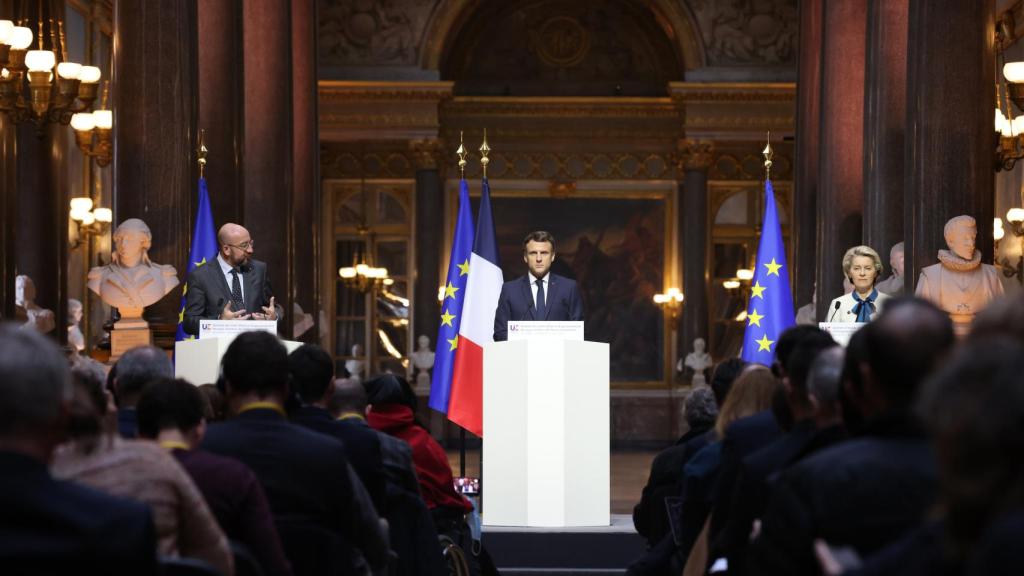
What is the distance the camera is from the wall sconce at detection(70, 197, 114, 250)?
783 inches

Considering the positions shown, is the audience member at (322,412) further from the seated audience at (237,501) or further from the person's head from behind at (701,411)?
the person's head from behind at (701,411)

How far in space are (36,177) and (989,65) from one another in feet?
38.5

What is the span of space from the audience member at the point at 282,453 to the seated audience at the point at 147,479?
2.85ft

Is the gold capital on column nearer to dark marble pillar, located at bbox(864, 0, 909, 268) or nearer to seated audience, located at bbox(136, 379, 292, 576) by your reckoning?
dark marble pillar, located at bbox(864, 0, 909, 268)

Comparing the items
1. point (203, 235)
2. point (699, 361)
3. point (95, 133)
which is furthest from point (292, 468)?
point (699, 361)

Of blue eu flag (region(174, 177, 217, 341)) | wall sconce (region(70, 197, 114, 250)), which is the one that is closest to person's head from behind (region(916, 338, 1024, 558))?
blue eu flag (region(174, 177, 217, 341))

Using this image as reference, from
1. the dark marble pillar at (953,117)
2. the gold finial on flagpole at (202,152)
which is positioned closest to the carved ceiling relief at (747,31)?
the gold finial on flagpole at (202,152)

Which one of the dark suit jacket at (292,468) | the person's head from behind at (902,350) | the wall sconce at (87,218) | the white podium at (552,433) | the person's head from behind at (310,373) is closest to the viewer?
the person's head from behind at (902,350)

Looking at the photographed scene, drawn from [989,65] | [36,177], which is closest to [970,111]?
[989,65]

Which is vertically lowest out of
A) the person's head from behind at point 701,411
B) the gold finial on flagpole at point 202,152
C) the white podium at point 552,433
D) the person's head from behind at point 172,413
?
the white podium at point 552,433

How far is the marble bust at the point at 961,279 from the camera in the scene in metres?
10.5

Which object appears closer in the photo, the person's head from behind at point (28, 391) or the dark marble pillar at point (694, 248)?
the person's head from behind at point (28, 391)

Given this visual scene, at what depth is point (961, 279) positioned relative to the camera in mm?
10547

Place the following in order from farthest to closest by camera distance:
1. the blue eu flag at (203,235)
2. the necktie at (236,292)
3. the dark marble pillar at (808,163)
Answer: the dark marble pillar at (808,163)
the blue eu flag at (203,235)
the necktie at (236,292)
